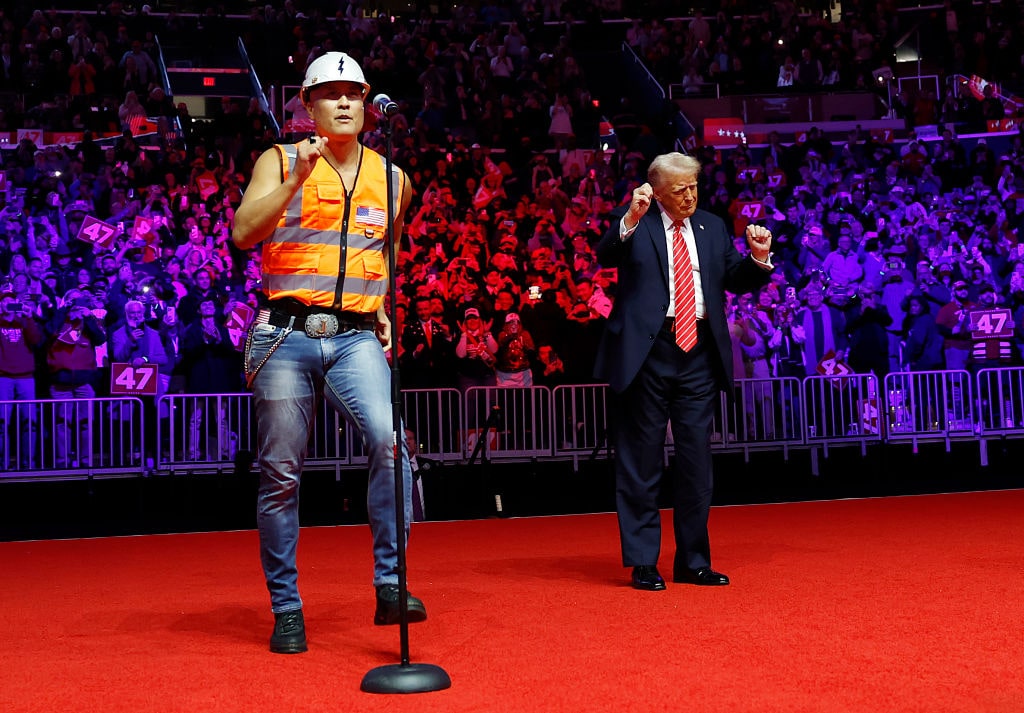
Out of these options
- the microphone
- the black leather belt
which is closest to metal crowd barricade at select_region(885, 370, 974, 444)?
the black leather belt

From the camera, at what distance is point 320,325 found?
14.6 ft

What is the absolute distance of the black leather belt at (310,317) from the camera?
4.45 meters

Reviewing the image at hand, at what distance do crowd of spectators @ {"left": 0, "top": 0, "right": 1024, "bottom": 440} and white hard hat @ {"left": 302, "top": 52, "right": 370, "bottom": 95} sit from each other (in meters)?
5.75

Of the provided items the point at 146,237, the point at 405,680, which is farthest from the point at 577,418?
the point at 405,680

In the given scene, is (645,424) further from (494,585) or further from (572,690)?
(572,690)

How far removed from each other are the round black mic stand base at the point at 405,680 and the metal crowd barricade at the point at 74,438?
→ 7.78 m

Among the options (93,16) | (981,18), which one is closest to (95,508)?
(93,16)

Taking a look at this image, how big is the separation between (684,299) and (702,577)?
1.31 meters

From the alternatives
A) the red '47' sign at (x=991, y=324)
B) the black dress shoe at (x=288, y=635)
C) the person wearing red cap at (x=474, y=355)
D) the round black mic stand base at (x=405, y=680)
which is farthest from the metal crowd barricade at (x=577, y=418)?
the round black mic stand base at (x=405, y=680)

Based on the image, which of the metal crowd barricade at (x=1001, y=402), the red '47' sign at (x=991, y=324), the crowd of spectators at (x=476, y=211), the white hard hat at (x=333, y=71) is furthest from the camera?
the red '47' sign at (x=991, y=324)

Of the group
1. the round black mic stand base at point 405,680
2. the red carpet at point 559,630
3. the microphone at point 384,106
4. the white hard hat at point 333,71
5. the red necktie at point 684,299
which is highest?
the white hard hat at point 333,71

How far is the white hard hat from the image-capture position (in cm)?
450

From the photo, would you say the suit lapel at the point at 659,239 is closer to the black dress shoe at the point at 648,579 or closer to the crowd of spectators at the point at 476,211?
the black dress shoe at the point at 648,579

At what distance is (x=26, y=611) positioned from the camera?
5.39 meters
